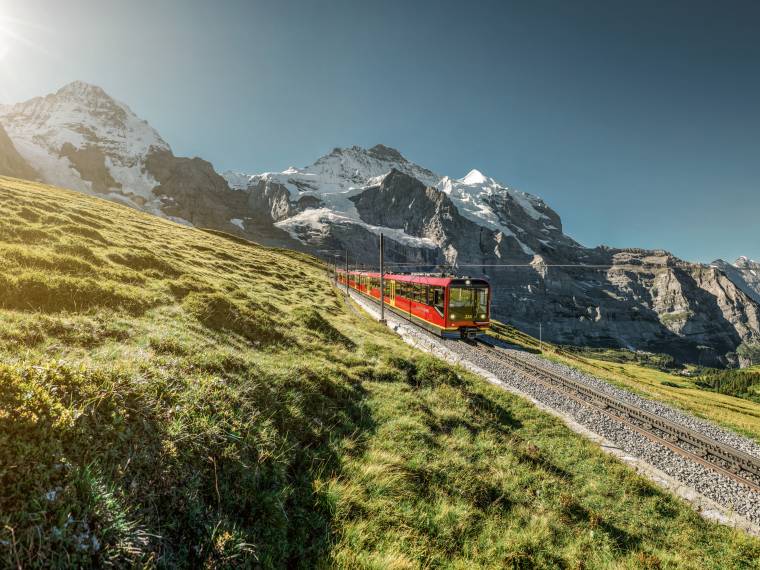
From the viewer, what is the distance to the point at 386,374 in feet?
37.0

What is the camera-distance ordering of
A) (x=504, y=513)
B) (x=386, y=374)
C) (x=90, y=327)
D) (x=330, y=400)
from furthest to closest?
(x=386, y=374) < (x=330, y=400) < (x=90, y=327) < (x=504, y=513)

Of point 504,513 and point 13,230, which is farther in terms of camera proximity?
point 13,230

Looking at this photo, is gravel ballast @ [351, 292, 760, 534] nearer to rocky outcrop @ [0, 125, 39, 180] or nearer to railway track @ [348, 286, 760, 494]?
railway track @ [348, 286, 760, 494]

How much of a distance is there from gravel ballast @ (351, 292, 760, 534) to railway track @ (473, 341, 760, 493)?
27cm

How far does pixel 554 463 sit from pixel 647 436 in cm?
729

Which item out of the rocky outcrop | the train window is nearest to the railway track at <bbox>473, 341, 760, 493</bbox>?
the train window

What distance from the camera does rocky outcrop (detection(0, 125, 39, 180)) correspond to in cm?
15375

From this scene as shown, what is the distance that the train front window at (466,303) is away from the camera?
22.6 metres

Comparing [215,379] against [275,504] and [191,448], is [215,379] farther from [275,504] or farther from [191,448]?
[275,504]

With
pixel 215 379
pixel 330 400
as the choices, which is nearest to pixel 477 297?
pixel 330 400

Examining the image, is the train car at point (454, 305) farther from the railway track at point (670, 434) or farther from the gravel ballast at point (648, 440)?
the railway track at point (670, 434)

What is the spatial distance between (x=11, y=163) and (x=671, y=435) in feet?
819

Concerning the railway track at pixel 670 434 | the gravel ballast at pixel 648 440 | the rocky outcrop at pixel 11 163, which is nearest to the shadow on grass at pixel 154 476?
the gravel ballast at pixel 648 440

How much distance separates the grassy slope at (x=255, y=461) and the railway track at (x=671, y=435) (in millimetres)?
4597
